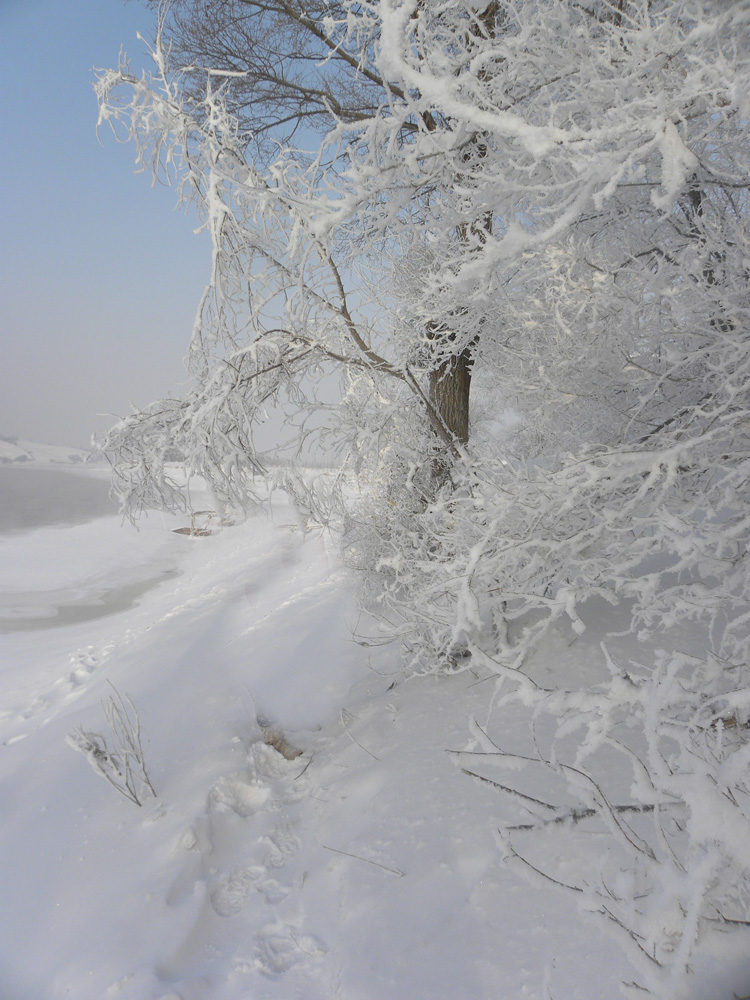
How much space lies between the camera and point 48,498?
2261cm

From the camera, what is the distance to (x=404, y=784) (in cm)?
313

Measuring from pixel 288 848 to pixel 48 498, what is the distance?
948 inches

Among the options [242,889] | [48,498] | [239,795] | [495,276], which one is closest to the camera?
[495,276]

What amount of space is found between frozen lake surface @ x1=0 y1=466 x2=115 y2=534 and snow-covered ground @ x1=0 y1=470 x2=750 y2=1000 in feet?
33.7

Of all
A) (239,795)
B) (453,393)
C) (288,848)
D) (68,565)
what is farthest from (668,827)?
(68,565)

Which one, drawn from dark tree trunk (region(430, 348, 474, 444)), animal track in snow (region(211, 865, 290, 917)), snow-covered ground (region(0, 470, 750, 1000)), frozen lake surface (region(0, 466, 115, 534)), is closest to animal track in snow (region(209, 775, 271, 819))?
snow-covered ground (region(0, 470, 750, 1000))

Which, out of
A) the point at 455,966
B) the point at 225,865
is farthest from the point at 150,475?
the point at 455,966

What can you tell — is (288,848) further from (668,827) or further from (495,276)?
(495,276)

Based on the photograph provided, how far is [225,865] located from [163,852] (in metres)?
0.39

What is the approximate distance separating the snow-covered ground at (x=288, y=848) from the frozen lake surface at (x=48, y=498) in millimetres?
10262

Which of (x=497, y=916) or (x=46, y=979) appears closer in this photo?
(x=497, y=916)

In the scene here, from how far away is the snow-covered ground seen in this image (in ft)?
6.64

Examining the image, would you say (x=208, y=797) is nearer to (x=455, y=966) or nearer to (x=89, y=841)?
(x=89, y=841)

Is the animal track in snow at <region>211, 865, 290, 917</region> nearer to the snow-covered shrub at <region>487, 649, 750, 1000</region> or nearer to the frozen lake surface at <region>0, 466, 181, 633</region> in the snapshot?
the snow-covered shrub at <region>487, 649, 750, 1000</region>
